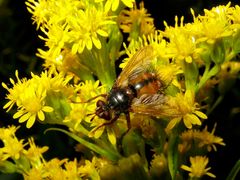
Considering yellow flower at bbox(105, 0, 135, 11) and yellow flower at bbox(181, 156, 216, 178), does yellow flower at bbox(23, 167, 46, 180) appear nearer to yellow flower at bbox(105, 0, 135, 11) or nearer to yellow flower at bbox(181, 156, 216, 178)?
yellow flower at bbox(181, 156, 216, 178)

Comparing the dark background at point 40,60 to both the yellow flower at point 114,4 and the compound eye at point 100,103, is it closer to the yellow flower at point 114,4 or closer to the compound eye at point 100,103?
the compound eye at point 100,103

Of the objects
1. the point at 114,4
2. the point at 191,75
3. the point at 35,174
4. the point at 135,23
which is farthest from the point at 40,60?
the point at 191,75

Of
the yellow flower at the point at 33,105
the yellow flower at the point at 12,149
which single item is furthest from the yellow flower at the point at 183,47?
the yellow flower at the point at 12,149

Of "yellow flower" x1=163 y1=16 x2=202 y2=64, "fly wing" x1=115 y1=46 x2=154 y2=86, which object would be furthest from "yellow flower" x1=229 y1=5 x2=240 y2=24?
"fly wing" x1=115 y1=46 x2=154 y2=86

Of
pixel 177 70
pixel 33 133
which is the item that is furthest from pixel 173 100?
pixel 33 133

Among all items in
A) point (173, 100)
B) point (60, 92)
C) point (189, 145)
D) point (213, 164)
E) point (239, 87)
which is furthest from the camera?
point (239, 87)

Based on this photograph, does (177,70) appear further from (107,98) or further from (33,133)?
(33,133)
